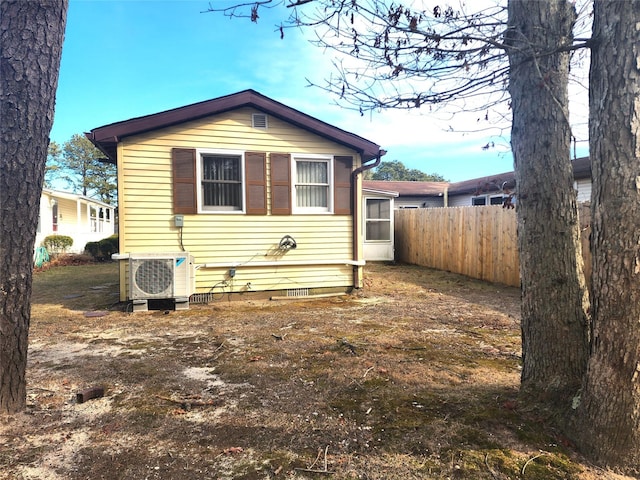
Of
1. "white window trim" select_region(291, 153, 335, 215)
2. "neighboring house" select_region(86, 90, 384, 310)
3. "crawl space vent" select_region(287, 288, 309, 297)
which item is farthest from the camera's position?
"crawl space vent" select_region(287, 288, 309, 297)

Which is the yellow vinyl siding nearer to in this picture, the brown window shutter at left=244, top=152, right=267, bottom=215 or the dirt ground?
the brown window shutter at left=244, top=152, right=267, bottom=215

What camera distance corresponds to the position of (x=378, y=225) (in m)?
12.5

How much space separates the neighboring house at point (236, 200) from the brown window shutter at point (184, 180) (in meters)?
0.02

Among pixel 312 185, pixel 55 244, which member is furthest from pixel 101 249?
pixel 312 185

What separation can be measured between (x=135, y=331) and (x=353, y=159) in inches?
201

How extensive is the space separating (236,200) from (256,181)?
0.54 meters

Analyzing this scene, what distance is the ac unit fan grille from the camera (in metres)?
5.97

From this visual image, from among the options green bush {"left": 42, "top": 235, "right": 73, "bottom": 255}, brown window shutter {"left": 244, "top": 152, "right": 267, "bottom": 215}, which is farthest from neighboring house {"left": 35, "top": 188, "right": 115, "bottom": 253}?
brown window shutter {"left": 244, "top": 152, "right": 267, "bottom": 215}

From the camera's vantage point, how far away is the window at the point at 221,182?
6.86 metres

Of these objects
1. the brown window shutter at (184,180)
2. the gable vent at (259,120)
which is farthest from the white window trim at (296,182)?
the brown window shutter at (184,180)

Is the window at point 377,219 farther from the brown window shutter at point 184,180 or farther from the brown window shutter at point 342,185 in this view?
the brown window shutter at point 184,180

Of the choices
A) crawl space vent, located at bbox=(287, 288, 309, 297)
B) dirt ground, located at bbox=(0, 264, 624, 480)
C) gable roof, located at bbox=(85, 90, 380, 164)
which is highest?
gable roof, located at bbox=(85, 90, 380, 164)

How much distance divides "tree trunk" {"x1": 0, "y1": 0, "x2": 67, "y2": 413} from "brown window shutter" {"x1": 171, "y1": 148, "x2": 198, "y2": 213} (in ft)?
13.7

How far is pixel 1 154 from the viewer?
2.29 meters
